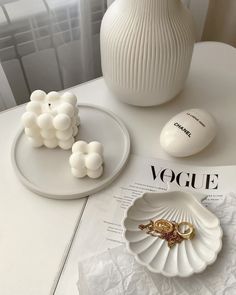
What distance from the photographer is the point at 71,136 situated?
1.90 feet

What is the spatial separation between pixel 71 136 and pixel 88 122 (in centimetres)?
6

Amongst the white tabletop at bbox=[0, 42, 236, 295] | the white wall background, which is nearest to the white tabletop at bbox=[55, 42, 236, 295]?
the white tabletop at bbox=[0, 42, 236, 295]

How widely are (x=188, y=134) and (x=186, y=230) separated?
146mm

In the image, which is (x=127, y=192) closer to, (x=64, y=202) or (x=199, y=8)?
(x=64, y=202)

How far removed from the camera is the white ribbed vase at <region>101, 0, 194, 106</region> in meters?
0.54

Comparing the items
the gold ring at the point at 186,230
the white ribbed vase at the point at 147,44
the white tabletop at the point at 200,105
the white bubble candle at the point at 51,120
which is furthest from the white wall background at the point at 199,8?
the gold ring at the point at 186,230

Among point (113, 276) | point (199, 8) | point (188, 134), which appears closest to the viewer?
point (113, 276)

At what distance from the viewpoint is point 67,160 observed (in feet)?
1.90

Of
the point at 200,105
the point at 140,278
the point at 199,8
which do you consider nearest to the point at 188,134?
the point at 200,105

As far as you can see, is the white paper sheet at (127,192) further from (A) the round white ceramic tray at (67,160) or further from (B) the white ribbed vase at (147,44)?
(B) the white ribbed vase at (147,44)

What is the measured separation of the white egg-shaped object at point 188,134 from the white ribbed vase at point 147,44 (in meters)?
0.07

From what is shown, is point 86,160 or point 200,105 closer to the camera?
point 86,160

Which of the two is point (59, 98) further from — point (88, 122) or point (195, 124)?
point (195, 124)

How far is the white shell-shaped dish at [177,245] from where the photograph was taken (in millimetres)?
464
